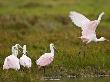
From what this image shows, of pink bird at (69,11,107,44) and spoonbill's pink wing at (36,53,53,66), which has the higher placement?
pink bird at (69,11,107,44)

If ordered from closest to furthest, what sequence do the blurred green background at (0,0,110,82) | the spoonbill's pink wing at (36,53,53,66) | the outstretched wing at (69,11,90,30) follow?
1. the spoonbill's pink wing at (36,53,53,66)
2. the blurred green background at (0,0,110,82)
3. the outstretched wing at (69,11,90,30)

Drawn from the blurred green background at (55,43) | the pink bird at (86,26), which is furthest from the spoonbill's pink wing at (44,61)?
the pink bird at (86,26)

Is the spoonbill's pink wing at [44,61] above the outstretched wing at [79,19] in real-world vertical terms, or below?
below

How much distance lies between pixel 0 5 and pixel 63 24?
35.1ft

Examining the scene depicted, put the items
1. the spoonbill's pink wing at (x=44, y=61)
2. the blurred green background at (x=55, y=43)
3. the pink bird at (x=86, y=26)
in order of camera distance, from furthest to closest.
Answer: the pink bird at (x=86, y=26), the blurred green background at (x=55, y=43), the spoonbill's pink wing at (x=44, y=61)

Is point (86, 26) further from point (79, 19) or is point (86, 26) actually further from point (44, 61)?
point (44, 61)

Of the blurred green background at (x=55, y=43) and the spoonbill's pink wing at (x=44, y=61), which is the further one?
the blurred green background at (x=55, y=43)

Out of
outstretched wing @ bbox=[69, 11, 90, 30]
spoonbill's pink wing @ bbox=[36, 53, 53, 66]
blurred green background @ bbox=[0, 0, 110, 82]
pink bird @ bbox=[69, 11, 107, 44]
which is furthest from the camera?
outstretched wing @ bbox=[69, 11, 90, 30]

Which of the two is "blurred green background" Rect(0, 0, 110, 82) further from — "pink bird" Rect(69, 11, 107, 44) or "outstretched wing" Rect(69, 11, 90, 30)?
"outstretched wing" Rect(69, 11, 90, 30)

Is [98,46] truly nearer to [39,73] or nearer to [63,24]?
[39,73]

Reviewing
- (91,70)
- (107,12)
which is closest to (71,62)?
(91,70)

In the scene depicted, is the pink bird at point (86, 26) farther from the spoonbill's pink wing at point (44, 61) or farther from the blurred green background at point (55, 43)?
the spoonbill's pink wing at point (44, 61)

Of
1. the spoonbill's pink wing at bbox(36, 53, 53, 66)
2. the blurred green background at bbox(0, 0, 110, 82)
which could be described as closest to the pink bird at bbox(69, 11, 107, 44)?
the blurred green background at bbox(0, 0, 110, 82)

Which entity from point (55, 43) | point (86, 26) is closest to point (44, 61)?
point (86, 26)
